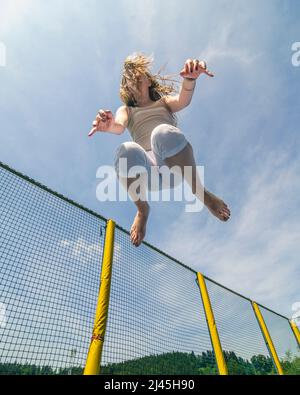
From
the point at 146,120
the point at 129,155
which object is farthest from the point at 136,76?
the point at 129,155

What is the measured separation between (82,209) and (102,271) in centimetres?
70

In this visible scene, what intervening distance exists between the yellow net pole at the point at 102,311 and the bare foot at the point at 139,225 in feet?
0.84

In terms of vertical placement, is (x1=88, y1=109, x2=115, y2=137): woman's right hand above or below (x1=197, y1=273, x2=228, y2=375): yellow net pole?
above

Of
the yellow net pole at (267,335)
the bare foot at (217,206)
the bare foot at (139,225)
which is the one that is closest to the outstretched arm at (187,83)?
the bare foot at (217,206)

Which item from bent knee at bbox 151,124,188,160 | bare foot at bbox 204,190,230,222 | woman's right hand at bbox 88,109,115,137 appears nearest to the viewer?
bent knee at bbox 151,124,188,160

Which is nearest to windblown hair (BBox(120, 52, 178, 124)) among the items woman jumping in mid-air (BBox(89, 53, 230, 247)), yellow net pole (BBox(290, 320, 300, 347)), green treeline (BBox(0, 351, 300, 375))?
woman jumping in mid-air (BBox(89, 53, 230, 247))

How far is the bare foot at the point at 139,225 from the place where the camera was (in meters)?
2.33

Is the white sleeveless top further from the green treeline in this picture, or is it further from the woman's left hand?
the green treeline

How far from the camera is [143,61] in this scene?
255cm

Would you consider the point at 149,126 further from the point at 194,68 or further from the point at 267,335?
the point at 267,335

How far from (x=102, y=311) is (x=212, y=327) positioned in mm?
1830

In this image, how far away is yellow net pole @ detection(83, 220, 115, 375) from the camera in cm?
181

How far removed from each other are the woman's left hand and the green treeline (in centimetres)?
212
